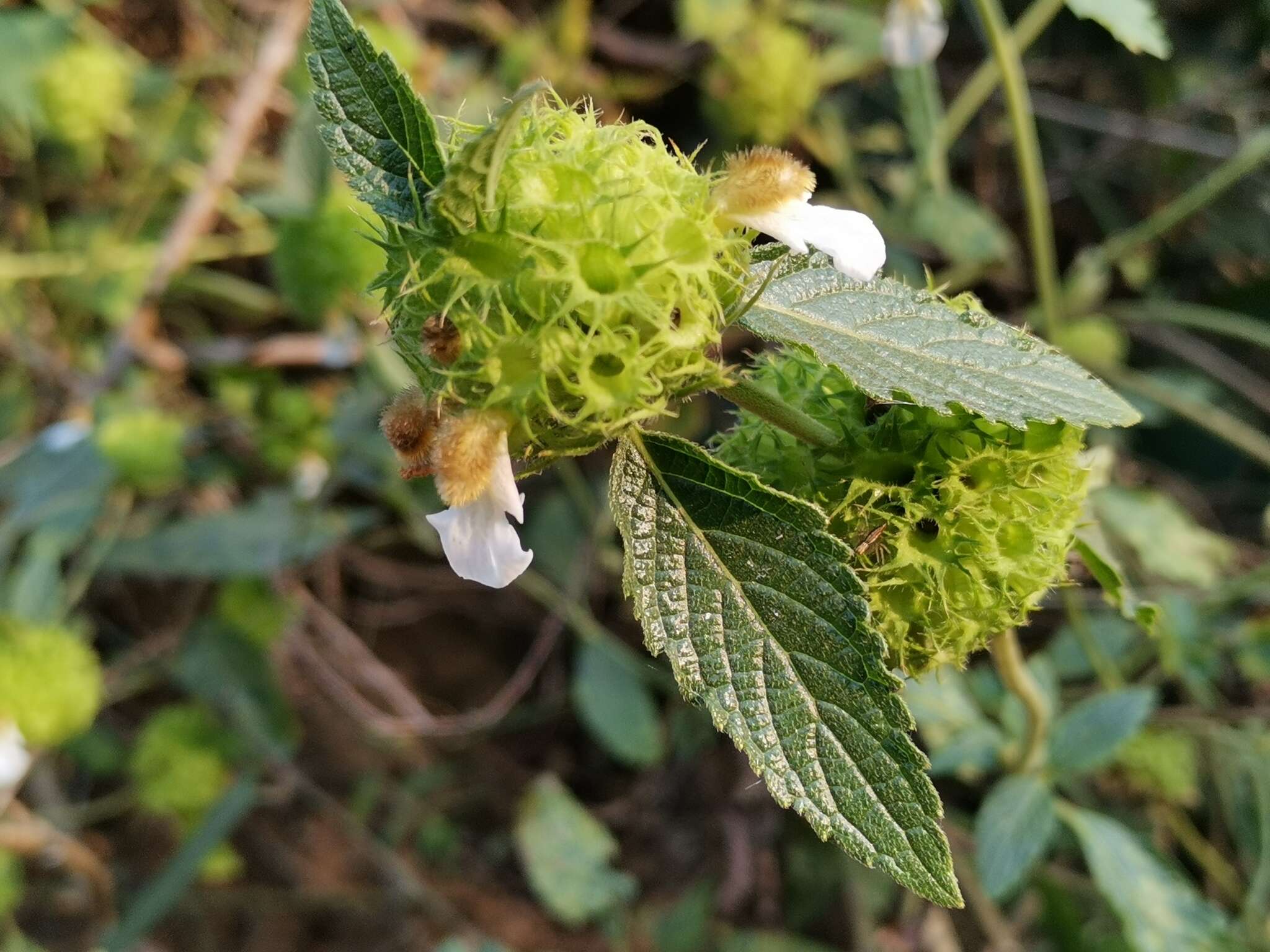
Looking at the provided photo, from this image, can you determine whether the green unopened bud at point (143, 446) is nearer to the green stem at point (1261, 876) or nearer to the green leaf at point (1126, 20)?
the green leaf at point (1126, 20)

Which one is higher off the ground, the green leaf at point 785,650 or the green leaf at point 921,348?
the green leaf at point 921,348

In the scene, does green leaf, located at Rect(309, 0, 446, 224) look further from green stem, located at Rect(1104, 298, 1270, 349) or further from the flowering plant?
green stem, located at Rect(1104, 298, 1270, 349)

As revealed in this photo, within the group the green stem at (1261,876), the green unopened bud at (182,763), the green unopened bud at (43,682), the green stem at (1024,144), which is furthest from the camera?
the green unopened bud at (182,763)

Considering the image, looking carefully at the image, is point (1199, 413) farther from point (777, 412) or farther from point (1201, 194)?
point (777, 412)

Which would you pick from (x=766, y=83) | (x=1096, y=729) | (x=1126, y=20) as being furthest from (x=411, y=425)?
(x=766, y=83)

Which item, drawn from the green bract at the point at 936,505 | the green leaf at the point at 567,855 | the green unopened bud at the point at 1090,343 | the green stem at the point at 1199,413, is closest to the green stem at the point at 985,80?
the green unopened bud at the point at 1090,343

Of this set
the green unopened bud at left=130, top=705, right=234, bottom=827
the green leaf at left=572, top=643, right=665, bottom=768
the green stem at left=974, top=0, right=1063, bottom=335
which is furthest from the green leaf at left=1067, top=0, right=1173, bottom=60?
the green unopened bud at left=130, top=705, right=234, bottom=827

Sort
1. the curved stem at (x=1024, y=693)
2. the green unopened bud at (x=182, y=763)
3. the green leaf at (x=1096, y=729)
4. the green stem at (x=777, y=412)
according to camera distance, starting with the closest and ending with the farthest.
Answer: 1. the green stem at (x=777, y=412)
2. the curved stem at (x=1024, y=693)
3. the green leaf at (x=1096, y=729)
4. the green unopened bud at (x=182, y=763)
